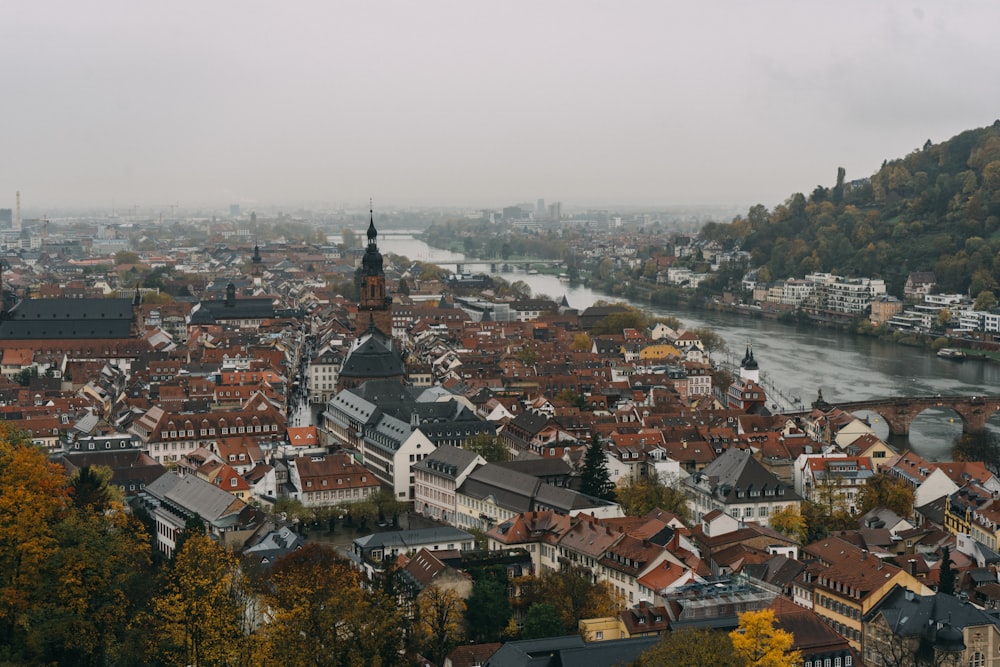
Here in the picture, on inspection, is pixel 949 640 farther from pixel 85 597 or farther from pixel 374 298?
pixel 374 298

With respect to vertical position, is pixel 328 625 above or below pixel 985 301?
above

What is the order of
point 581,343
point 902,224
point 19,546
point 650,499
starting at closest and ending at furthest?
point 19,546 < point 650,499 < point 581,343 < point 902,224

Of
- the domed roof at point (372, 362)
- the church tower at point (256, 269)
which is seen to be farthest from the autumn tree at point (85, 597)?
the church tower at point (256, 269)

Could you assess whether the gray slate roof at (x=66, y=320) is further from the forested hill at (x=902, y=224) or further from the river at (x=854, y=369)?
the forested hill at (x=902, y=224)

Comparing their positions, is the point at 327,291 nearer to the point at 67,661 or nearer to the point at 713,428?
the point at 713,428

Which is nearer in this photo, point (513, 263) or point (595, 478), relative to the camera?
point (595, 478)

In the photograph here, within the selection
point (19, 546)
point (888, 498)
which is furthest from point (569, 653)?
point (888, 498)
